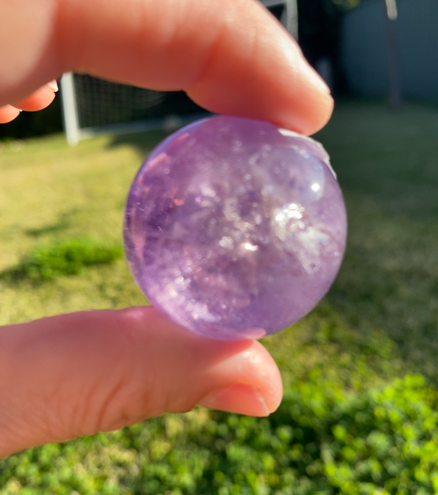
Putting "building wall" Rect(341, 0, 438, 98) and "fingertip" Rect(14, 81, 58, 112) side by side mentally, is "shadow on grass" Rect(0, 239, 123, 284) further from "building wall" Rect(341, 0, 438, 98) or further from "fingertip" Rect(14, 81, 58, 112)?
"building wall" Rect(341, 0, 438, 98)

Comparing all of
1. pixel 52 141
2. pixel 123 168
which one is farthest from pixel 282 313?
pixel 52 141

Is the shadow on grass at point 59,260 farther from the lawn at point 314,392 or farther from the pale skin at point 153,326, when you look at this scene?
the pale skin at point 153,326

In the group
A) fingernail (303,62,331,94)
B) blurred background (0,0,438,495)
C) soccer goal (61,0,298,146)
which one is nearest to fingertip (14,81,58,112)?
fingernail (303,62,331,94)

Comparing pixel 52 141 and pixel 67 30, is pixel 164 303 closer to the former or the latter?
pixel 67 30

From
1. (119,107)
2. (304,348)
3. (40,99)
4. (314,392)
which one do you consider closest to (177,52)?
(40,99)

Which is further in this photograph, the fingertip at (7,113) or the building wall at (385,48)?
the building wall at (385,48)

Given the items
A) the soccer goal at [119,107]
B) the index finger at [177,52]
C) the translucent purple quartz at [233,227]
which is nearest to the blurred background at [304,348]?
the translucent purple quartz at [233,227]

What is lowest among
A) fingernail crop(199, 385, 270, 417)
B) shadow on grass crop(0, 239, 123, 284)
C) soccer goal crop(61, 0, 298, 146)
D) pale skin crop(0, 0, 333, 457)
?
soccer goal crop(61, 0, 298, 146)
